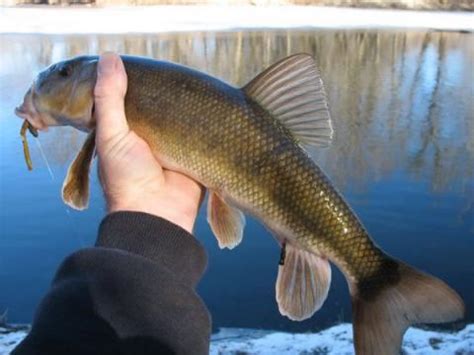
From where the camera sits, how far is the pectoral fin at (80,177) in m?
2.54

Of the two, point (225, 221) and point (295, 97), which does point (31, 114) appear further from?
point (295, 97)

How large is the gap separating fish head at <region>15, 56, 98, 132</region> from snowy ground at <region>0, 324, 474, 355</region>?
7.65 feet

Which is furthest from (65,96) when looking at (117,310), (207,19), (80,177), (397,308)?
(207,19)

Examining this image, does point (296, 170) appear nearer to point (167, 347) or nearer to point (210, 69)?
point (167, 347)

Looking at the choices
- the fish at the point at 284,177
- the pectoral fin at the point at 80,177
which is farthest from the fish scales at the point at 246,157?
the pectoral fin at the point at 80,177

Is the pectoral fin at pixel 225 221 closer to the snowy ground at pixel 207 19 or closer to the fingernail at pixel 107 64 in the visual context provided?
the fingernail at pixel 107 64

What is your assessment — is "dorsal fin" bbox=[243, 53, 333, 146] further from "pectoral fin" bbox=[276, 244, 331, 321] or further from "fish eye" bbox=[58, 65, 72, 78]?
"fish eye" bbox=[58, 65, 72, 78]

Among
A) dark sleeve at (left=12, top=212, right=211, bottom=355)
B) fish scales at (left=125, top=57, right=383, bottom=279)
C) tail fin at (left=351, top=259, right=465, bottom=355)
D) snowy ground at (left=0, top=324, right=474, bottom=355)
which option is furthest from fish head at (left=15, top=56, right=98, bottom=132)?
snowy ground at (left=0, top=324, right=474, bottom=355)

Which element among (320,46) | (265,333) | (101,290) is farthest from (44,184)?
(320,46)

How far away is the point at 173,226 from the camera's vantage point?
7.20 ft

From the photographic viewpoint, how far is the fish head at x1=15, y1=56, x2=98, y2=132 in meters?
2.54

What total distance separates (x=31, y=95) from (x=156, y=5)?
3027 cm

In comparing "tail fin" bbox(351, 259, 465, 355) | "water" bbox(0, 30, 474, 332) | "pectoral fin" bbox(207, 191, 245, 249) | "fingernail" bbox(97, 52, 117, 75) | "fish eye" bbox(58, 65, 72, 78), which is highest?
"fingernail" bbox(97, 52, 117, 75)

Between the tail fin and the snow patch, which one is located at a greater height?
the tail fin
